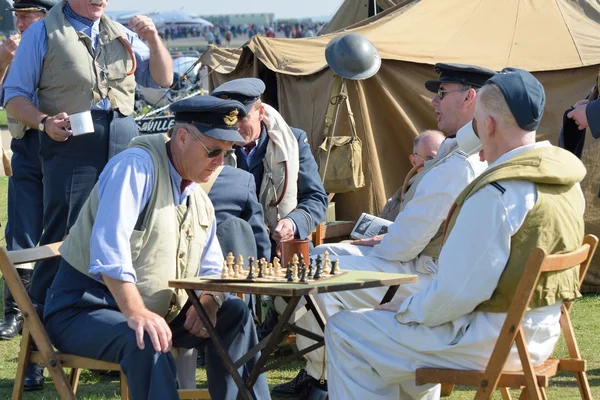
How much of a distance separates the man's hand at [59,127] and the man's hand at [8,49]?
116 centimetres

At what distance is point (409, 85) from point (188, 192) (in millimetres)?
3947

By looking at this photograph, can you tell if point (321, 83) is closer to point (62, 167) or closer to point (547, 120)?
point (547, 120)

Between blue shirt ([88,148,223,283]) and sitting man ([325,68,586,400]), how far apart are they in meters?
0.79

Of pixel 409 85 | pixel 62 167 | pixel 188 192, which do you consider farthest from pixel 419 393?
pixel 409 85

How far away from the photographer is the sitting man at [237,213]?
4512 mm

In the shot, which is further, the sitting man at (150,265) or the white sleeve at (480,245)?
the sitting man at (150,265)

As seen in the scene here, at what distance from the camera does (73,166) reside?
5344mm

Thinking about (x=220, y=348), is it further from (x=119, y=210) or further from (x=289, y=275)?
(x=119, y=210)

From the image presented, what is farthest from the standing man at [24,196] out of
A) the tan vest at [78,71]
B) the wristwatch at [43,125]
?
the wristwatch at [43,125]

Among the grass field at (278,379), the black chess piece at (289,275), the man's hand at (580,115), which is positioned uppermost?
the man's hand at (580,115)

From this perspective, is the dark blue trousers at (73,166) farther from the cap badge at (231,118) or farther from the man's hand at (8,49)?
the cap badge at (231,118)

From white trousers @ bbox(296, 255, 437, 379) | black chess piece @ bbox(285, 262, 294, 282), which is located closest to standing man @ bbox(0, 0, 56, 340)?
white trousers @ bbox(296, 255, 437, 379)

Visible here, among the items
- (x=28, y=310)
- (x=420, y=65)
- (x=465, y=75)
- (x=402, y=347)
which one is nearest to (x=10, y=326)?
(x=28, y=310)

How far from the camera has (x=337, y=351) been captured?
11.7ft
